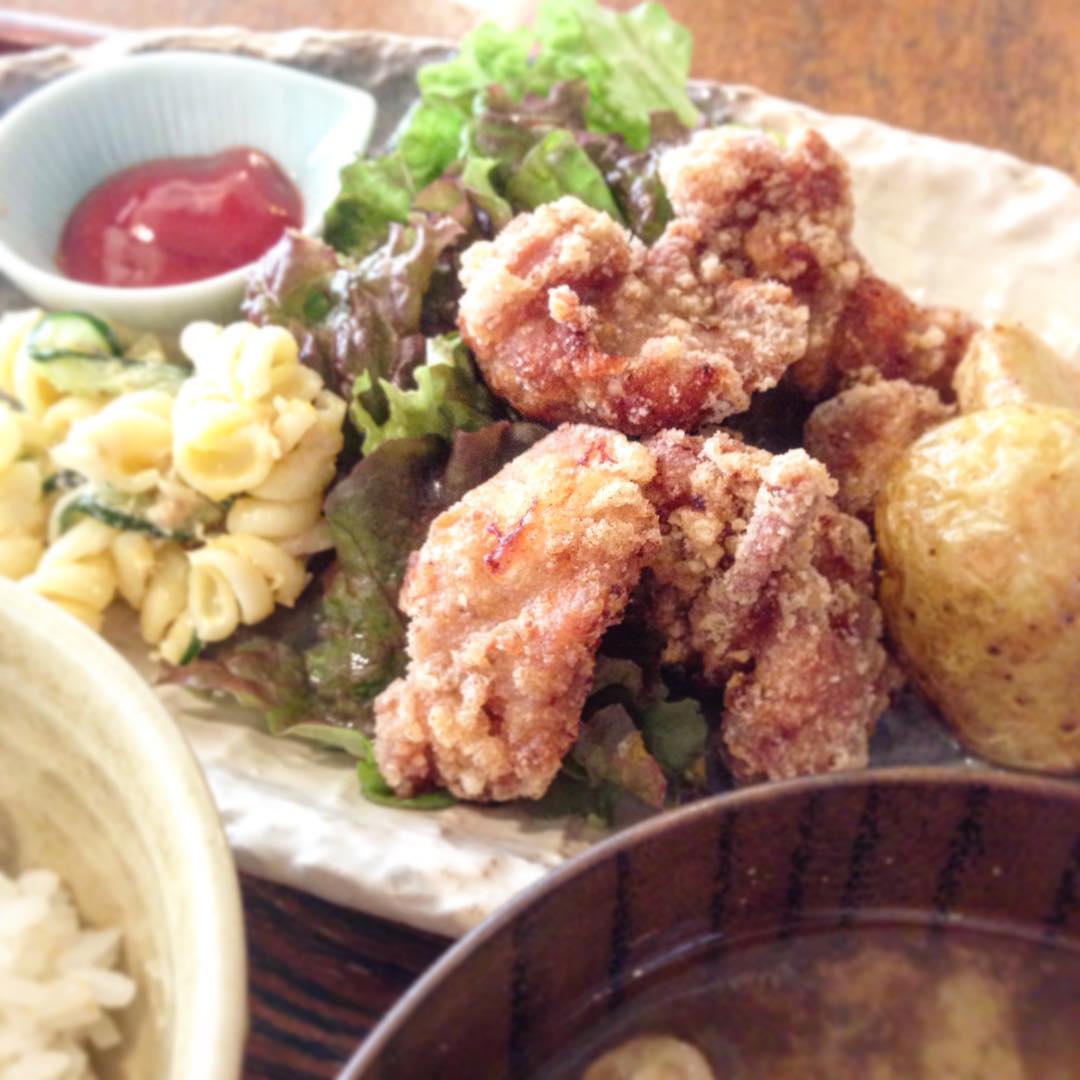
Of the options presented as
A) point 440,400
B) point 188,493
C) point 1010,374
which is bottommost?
point 188,493

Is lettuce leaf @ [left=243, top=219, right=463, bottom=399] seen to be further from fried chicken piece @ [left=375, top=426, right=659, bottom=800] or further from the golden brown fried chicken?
fried chicken piece @ [left=375, top=426, right=659, bottom=800]

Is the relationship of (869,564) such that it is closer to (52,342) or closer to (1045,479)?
(1045,479)

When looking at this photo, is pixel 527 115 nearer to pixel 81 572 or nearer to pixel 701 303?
pixel 701 303

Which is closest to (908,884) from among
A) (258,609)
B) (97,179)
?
(258,609)

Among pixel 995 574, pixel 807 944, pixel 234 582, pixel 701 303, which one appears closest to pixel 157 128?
pixel 234 582

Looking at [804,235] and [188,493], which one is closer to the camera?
[804,235]

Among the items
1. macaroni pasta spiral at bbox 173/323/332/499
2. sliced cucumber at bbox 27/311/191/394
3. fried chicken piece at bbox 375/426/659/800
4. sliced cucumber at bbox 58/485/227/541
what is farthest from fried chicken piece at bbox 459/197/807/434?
sliced cucumber at bbox 27/311/191/394

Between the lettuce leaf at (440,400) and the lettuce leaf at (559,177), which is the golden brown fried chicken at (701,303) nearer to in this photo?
the lettuce leaf at (440,400)
